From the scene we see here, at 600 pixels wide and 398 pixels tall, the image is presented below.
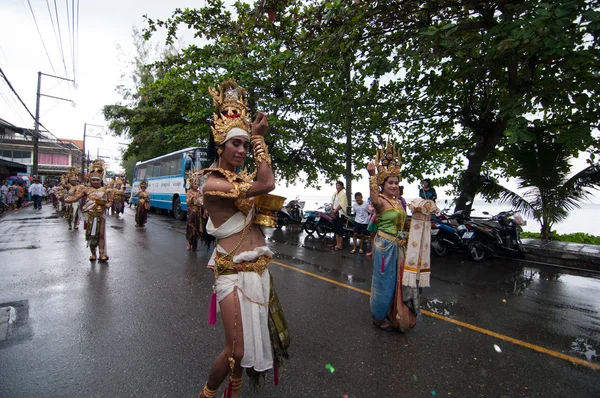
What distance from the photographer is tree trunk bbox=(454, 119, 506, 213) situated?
968cm

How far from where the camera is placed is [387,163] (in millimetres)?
3996

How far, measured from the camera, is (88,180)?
7.38 metres

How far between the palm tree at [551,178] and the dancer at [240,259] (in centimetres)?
912

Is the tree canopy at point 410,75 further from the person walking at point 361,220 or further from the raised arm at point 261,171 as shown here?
the raised arm at point 261,171

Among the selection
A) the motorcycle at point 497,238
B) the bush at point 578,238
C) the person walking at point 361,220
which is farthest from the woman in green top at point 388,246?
the bush at point 578,238

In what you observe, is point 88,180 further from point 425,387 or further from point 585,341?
point 585,341

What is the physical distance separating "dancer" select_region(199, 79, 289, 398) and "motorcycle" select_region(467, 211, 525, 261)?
7.57 metres

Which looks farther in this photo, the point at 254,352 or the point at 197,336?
the point at 197,336

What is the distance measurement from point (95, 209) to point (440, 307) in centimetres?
690

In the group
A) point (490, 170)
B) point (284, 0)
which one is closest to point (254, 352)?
point (284, 0)

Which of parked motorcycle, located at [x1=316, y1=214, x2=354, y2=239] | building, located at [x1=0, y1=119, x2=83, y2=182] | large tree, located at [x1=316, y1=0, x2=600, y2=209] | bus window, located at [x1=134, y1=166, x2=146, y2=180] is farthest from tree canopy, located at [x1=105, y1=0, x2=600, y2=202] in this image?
building, located at [x1=0, y1=119, x2=83, y2=182]

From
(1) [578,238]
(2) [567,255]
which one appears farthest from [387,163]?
(1) [578,238]

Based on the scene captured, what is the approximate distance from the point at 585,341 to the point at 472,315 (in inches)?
45.2

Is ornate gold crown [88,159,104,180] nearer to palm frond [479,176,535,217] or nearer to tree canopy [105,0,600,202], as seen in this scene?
tree canopy [105,0,600,202]
